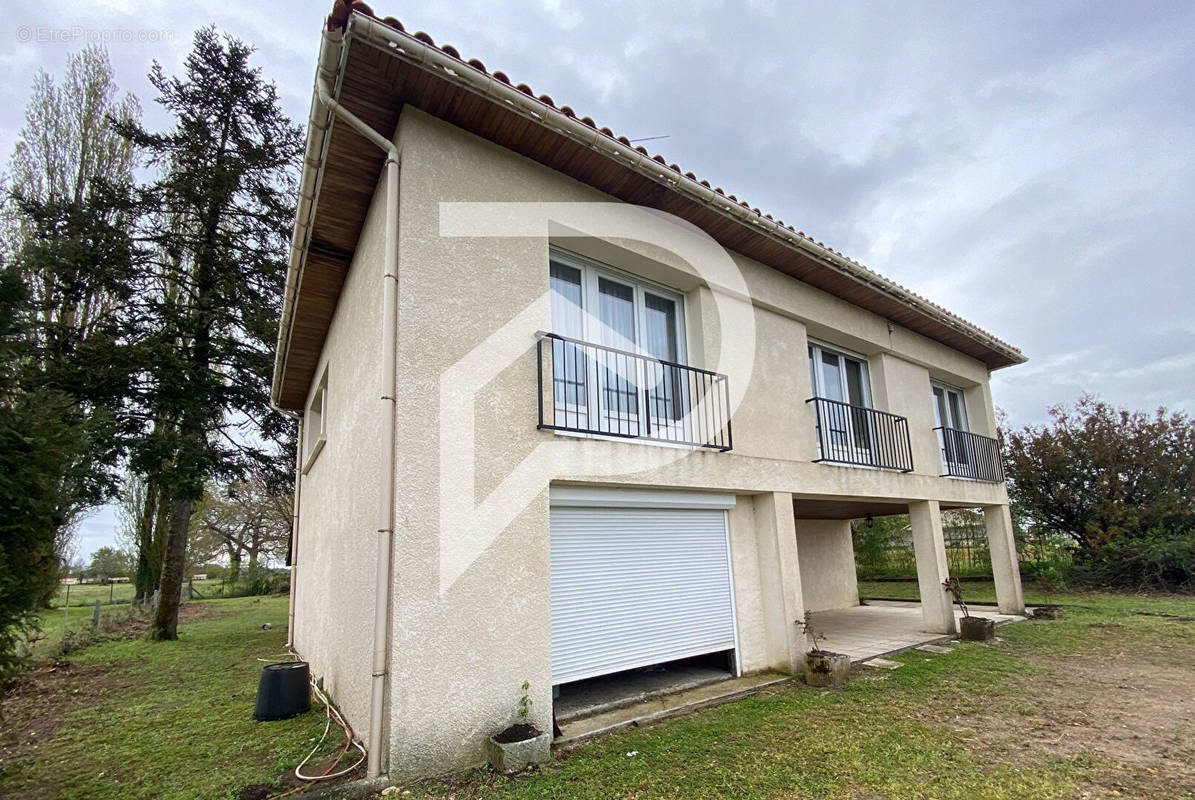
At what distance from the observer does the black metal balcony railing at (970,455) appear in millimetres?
10880

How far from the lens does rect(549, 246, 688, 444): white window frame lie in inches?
228

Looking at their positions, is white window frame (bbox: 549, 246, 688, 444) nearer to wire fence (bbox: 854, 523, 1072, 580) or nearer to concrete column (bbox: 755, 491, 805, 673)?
concrete column (bbox: 755, 491, 805, 673)

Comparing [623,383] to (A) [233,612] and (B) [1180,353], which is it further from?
(B) [1180,353]

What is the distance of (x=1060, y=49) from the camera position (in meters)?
8.88

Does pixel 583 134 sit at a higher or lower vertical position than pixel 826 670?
higher

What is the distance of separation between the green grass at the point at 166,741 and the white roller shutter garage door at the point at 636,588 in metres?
2.34

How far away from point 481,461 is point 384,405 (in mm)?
889

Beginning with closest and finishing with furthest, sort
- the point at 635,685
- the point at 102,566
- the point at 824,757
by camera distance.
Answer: the point at 824,757
the point at 635,685
the point at 102,566

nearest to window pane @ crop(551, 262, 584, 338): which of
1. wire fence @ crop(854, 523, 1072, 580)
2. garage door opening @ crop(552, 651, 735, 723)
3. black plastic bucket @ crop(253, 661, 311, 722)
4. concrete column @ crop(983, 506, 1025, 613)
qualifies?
garage door opening @ crop(552, 651, 735, 723)

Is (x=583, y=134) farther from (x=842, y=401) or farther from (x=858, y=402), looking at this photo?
(x=858, y=402)

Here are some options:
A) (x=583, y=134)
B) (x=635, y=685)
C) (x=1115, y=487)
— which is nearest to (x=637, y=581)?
(x=635, y=685)

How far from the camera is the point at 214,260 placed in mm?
13008

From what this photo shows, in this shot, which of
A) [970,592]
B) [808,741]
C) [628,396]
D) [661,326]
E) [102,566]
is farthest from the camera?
[102,566]

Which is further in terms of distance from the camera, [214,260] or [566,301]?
[214,260]
